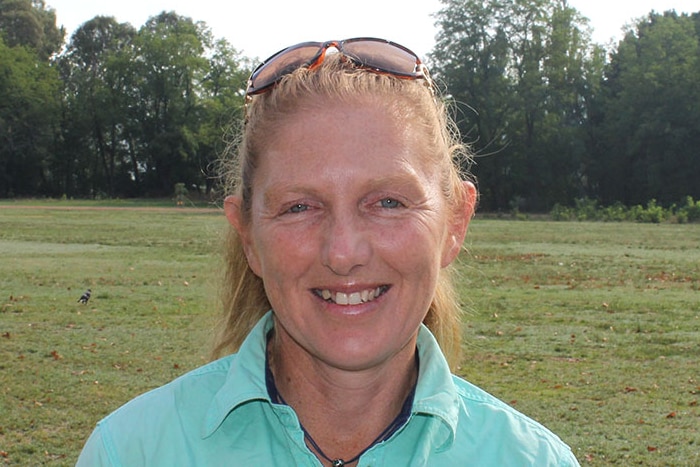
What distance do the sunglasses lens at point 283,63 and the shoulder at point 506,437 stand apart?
2.87 ft

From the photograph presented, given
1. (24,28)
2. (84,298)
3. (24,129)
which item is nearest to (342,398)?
(84,298)

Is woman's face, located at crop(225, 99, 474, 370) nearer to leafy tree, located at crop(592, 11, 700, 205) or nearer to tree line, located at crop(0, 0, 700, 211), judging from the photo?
tree line, located at crop(0, 0, 700, 211)

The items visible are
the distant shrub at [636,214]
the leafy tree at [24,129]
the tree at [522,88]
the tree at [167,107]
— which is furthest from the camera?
the tree at [167,107]

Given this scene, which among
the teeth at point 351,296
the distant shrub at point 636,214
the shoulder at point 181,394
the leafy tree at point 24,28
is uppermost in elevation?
the leafy tree at point 24,28

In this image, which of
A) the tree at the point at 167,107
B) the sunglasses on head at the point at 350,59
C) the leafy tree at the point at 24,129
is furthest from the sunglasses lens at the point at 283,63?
the leafy tree at the point at 24,129

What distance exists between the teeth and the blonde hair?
36 cm

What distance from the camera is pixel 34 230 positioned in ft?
97.1

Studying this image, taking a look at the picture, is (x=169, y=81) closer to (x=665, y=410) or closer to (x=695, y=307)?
(x=695, y=307)

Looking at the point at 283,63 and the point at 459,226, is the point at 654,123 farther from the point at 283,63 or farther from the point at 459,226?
the point at 283,63

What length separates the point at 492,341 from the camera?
1085 cm

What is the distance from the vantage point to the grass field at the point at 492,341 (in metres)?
7.11

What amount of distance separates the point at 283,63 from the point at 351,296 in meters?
0.62

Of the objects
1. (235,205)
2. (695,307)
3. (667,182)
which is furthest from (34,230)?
(667,182)

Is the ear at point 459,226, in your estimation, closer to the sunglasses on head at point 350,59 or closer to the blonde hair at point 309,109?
the blonde hair at point 309,109
